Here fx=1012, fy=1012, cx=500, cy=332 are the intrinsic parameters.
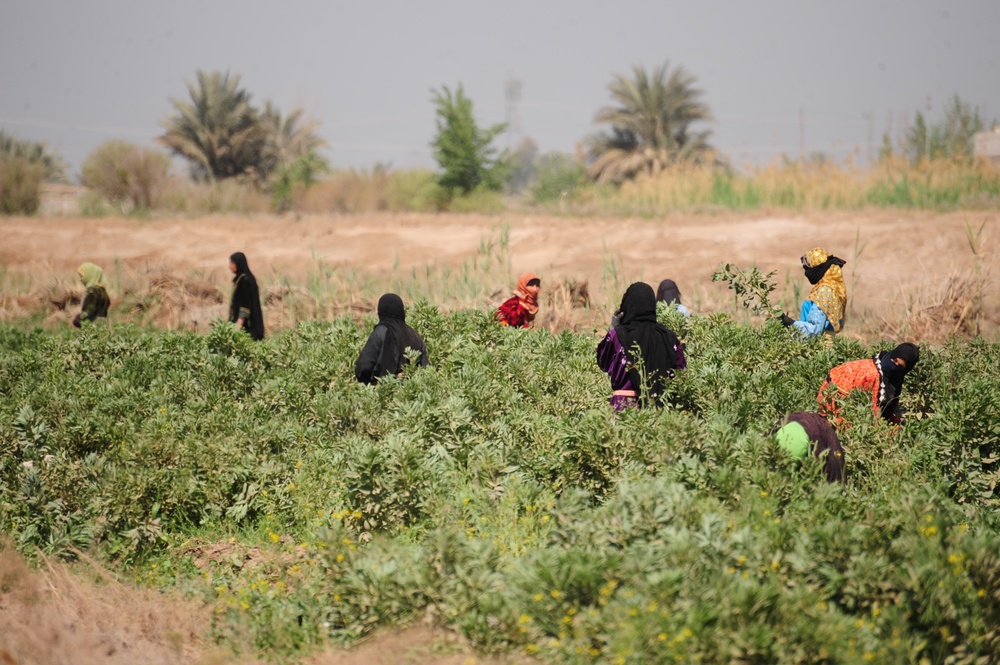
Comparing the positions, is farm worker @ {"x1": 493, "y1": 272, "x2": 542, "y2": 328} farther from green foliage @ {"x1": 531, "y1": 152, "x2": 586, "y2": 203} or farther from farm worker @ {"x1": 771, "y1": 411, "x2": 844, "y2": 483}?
green foliage @ {"x1": 531, "y1": 152, "x2": 586, "y2": 203}

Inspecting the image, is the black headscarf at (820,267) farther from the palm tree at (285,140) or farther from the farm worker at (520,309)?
the palm tree at (285,140)

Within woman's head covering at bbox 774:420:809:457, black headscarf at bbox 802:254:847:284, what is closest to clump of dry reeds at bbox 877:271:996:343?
black headscarf at bbox 802:254:847:284

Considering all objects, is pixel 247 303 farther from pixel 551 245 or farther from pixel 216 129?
pixel 216 129

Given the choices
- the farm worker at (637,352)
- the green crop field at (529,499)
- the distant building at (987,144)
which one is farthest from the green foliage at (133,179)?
A: the farm worker at (637,352)

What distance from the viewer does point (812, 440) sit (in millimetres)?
5445

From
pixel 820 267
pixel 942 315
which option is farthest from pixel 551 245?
pixel 820 267

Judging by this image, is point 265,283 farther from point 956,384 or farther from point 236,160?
point 236,160

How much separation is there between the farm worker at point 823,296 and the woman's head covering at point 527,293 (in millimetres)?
2516

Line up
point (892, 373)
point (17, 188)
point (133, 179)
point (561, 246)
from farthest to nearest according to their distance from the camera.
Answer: point (133, 179) → point (17, 188) → point (561, 246) → point (892, 373)

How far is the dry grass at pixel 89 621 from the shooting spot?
4.52 m

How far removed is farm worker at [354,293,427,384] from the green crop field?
0.66ft

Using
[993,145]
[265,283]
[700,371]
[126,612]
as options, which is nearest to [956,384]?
[700,371]

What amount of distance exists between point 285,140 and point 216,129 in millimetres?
2774

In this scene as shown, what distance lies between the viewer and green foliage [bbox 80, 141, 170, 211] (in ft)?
87.2
